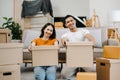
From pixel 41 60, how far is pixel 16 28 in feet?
9.60

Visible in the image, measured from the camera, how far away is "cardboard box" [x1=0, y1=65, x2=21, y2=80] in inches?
88.6

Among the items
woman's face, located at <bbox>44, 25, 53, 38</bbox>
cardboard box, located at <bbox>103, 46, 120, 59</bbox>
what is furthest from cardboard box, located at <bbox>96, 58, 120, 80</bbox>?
woman's face, located at <bbox>44, 25, 53, 38</bbox>

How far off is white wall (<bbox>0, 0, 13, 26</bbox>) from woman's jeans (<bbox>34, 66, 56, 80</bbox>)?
3791mm

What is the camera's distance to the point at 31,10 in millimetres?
5441

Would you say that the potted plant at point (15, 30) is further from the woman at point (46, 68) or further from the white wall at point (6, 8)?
the woman at point (46, 68)

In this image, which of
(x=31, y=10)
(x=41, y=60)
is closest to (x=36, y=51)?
(x=41, y=60)

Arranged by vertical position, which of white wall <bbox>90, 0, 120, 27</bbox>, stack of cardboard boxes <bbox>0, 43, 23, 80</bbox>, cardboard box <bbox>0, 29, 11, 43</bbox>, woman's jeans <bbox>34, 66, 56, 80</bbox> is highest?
white wall <bbox>90, 0, 120, 27</bbox>

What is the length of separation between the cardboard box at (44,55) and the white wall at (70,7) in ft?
11.8

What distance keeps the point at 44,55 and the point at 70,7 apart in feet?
12.2

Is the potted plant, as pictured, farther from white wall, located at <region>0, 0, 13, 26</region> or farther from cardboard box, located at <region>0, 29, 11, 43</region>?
cardboard box, located at <region>0, 29, 11, 43</region>

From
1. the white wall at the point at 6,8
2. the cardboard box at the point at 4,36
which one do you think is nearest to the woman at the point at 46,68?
the cardboard box at the point at 4,36

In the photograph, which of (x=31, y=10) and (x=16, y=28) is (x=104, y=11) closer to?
(x=31, y=10)

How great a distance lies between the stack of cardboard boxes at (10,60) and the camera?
2206mm

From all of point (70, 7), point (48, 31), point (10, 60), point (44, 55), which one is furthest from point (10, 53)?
point (70, 7)
